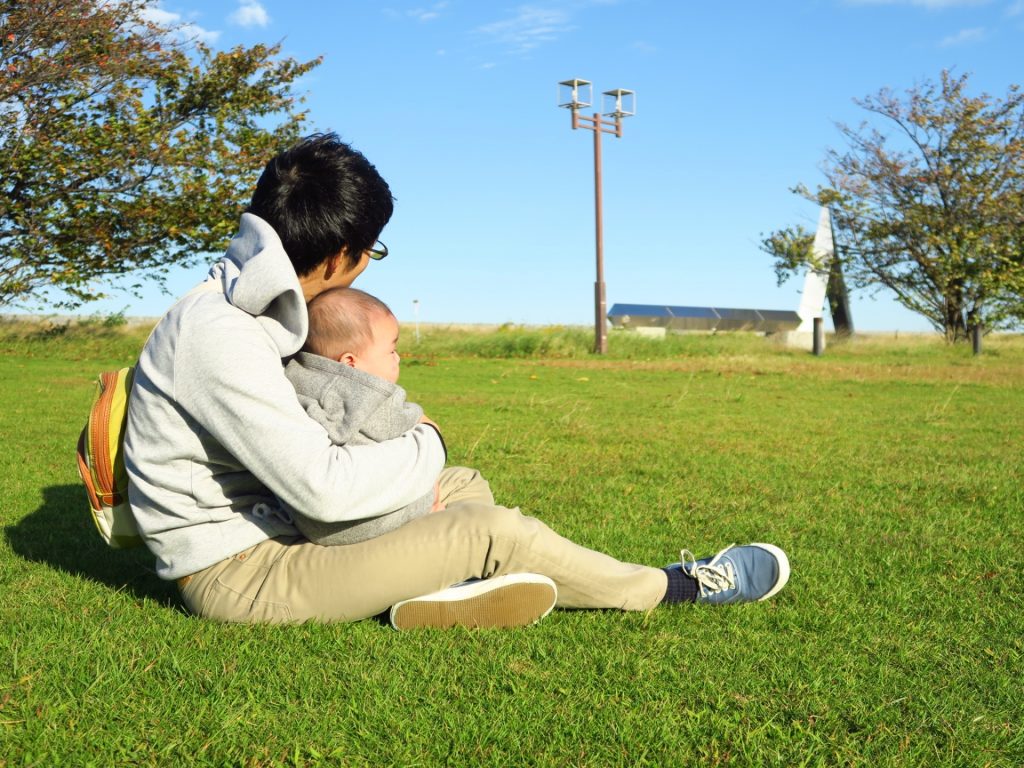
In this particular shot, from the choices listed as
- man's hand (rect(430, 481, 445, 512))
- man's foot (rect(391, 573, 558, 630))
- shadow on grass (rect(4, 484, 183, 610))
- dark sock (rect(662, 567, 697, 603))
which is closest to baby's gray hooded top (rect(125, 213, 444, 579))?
man's hand (rect(430, 481, 445, 512))

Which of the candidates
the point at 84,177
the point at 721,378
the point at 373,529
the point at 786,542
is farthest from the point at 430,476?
the point at 84,177

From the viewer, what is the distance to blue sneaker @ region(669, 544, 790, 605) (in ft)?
10.3

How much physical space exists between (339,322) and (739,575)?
1537 millimetres

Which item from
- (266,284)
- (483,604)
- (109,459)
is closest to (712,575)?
(483,604)

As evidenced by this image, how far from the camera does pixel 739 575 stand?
126 inches

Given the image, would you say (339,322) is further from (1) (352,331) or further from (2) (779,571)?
(2) (779,571)

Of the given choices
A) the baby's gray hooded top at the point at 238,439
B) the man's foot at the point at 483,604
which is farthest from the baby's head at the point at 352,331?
the man's foot at the point at 483,604

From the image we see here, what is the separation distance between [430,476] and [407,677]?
1.78 ft

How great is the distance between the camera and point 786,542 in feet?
13.6

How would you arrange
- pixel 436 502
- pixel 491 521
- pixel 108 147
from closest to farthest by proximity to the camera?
pixel 491 521 < pixel 436 502 < pixel 108 147

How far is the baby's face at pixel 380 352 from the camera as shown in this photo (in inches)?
113

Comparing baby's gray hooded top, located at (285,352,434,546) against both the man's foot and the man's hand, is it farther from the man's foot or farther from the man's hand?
the man's foot

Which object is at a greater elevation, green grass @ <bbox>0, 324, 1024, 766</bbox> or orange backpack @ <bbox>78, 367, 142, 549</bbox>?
orange backpack @ <bbox>78, 367, 142, 549</bbox>

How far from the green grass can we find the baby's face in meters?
0.76
